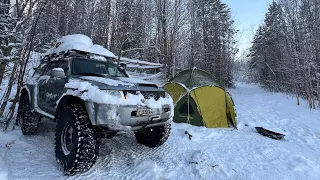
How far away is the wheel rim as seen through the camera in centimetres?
411

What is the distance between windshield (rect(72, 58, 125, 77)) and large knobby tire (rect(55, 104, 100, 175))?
3.66 feet

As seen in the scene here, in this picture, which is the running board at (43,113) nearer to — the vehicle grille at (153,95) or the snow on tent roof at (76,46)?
the snow on tent roof at (76,46)

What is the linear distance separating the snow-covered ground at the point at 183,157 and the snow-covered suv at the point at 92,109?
341 millimetres

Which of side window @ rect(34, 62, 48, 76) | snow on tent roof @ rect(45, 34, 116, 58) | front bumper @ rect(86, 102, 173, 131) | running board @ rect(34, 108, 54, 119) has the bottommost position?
running board @ rect(34, 108, 54, 119)

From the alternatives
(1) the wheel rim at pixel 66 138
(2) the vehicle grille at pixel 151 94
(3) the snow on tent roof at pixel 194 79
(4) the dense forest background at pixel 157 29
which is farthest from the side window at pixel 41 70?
(3) the snow on tent roof at pixel 194 79

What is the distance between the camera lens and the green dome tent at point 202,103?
750 cm

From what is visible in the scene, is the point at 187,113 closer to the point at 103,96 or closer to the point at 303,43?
the point at 103,96

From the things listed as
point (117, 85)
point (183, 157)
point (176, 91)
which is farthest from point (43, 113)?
point (176, 91)

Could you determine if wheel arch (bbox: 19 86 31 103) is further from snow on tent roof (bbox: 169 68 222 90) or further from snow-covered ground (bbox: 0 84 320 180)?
snow on tent roof (bbox: 169 68 222 90)

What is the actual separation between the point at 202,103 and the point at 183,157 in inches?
127

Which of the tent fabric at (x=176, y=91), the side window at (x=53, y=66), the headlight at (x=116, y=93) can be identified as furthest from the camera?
the tent fabric at (x=176, y=91)

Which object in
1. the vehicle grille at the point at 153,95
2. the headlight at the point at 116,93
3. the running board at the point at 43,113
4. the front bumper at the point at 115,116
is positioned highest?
the headlight at the point at 116,93

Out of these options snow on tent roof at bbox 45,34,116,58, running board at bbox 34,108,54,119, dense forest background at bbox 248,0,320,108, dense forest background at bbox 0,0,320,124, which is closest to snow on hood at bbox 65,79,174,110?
running board at bbox 34,108,54,119

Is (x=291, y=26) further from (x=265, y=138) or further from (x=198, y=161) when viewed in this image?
(x=198, y=161)
